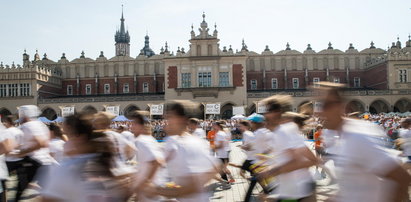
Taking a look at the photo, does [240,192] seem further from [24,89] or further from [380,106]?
[24,89]

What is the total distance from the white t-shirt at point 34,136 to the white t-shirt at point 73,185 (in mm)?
3751

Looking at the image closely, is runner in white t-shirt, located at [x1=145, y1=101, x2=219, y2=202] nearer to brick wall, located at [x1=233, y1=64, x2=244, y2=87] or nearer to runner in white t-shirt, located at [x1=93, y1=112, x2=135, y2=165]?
runner in white t-shirt, located at [x1=93, y1=112, x2=135, y2=165]

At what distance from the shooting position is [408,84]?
4497 cm

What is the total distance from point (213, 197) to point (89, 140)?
5898mm

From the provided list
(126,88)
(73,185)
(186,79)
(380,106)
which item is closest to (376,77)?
(380,106)

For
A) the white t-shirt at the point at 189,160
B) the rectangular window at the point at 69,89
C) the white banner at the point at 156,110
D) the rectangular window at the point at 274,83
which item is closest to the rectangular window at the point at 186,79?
the rectangular window at the point at 274,83

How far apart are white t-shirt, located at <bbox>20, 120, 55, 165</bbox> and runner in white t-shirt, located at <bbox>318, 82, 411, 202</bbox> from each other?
207 inches

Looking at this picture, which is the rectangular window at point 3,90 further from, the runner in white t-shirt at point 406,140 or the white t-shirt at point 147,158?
the white t-shirt at point 147,158

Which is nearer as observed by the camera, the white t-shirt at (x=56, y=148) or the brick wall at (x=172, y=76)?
the white t-shirt at (x=56, y=148)

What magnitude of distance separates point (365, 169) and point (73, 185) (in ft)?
7.29

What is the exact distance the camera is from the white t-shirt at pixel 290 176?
3.97 metres

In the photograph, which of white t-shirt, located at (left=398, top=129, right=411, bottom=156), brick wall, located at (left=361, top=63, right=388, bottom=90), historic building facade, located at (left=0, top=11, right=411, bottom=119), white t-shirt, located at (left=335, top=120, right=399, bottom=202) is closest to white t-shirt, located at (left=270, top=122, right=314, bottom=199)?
white t-shirt, located at (left=335, top=120, right=399, bottom=202)

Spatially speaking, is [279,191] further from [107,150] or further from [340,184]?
[107,150]

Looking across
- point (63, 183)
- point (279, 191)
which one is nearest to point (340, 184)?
point (279, 191)
